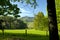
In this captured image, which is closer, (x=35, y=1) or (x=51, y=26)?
(x=51, y=26)

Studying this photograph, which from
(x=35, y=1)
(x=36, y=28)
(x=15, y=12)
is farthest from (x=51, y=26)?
(x=36, y=28)

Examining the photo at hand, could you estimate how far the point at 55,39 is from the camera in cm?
1062

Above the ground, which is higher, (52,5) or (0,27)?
(52,5)

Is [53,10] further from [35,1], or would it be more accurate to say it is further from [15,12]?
[15,12]

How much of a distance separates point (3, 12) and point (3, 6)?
1088 millimetres

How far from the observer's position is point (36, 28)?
290 ft

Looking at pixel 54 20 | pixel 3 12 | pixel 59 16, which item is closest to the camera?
pixel 54 20

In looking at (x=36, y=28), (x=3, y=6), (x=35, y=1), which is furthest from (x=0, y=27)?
(x=36, y=28)

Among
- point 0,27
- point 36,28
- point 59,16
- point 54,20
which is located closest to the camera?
point 54,20

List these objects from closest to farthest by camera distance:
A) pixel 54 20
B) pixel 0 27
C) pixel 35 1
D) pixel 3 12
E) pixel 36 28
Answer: pixel 54 20, pixel 35 1, pixel 3 12, pixel 0 27, pixel 36 28

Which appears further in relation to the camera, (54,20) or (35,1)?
(35,1)

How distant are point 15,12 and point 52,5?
67.2ft

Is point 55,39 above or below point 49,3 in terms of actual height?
below

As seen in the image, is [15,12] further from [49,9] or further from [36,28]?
[36,28]
